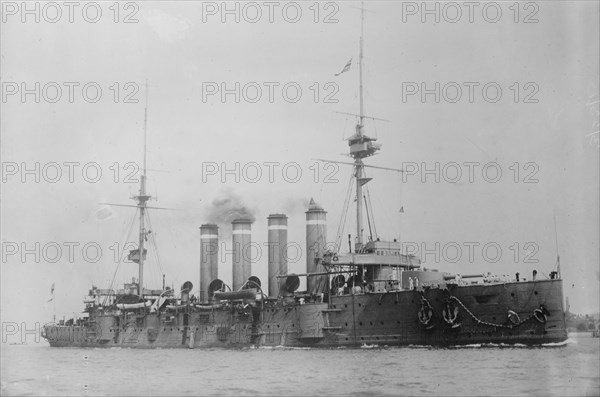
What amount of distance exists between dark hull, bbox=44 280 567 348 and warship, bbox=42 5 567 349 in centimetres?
4

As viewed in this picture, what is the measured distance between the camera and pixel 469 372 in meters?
18.7

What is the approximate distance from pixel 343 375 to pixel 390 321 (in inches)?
345

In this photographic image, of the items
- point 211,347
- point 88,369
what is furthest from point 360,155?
point 88,369

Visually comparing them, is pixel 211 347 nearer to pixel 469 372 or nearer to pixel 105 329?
pixel 105 329

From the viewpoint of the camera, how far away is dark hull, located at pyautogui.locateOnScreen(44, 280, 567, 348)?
81.7ft

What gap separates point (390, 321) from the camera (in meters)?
27.7

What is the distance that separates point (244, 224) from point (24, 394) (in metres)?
19.8

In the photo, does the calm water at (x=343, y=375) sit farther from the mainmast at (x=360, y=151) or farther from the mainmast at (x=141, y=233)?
the mainmast at (x=141, y=233)

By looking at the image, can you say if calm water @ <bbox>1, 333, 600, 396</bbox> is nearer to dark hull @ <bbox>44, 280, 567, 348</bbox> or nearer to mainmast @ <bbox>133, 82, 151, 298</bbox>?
dark hull @ <bbox>44, 280, 567, 348</bbox>

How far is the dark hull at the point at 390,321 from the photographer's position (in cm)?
2489

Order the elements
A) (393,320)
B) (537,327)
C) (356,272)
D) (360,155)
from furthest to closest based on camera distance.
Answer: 1. (360,155)
2. (356,272)
3. (393,320)
4. (537,327)

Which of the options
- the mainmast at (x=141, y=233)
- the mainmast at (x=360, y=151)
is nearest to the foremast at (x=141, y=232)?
the mainmast at (x=141, y=233)

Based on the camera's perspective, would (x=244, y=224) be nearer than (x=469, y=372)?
No

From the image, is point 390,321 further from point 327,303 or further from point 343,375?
point 343,375
